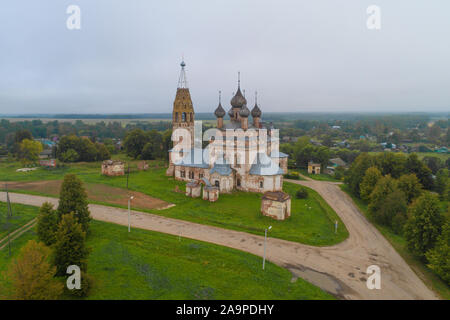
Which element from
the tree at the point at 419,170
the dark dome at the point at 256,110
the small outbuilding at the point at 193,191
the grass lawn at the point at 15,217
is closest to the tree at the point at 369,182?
the tree at the point at 419,170

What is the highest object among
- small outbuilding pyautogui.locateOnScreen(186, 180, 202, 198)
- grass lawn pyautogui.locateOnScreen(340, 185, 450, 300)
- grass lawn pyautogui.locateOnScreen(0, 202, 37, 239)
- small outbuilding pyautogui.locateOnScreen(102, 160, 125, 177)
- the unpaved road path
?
small outbuilding pyautogui.locateOnScreen(102, 160, 125, 177)

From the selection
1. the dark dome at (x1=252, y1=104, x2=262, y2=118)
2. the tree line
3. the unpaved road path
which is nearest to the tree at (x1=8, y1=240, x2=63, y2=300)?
the unpaved road path

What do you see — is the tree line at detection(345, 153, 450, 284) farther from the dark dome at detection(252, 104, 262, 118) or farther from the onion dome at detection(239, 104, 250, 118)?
the onion dome at detection(239, 104, 250, 118)

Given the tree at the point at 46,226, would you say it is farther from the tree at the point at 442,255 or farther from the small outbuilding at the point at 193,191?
the tree at the point at 442,255

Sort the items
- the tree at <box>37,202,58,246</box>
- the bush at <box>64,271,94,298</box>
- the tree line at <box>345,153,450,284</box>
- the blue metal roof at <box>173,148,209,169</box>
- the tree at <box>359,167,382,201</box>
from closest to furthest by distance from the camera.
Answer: the bush at <box>64,271,94,298</box>
the tree line at <box>345,153,450,284</box>
the tree at <box>37,202,58,246</box>
the tree at <box>359,167,382,201</box>
the blue metal roof at <box>173,148,209,169</box>

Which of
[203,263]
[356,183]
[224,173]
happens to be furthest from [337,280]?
[356,183]
